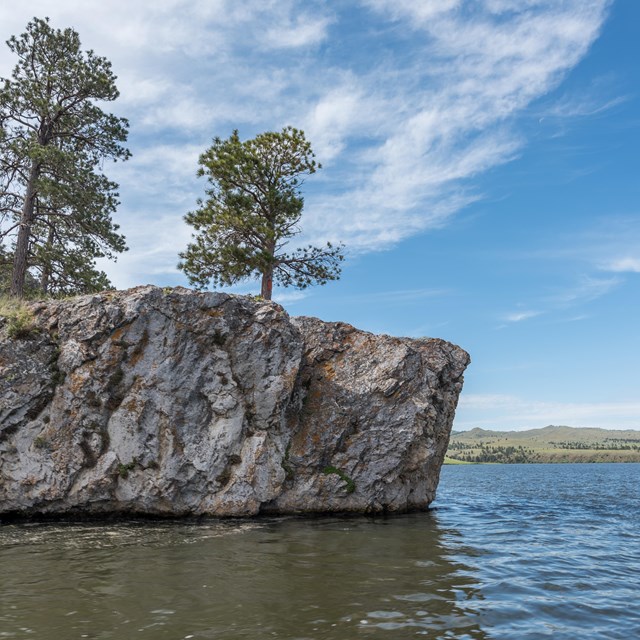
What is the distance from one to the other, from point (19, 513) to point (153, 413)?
6659 millimetres

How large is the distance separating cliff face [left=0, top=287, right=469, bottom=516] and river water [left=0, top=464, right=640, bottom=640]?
1812 millimetres

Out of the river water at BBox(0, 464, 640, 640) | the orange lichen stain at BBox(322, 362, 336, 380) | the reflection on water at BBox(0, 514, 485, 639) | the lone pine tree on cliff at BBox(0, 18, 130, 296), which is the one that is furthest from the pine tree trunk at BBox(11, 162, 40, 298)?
the orange lichen stain at BBox(322, 362, 336, 380)

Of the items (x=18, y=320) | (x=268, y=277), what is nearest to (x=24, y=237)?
(x=18, y=320)

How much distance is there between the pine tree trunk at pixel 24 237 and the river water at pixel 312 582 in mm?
16776

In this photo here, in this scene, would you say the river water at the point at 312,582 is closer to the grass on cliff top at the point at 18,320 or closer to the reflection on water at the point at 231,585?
the reflection on water at the point at 231,585

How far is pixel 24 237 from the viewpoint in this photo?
31.4 m

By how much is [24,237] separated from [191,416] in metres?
18.7

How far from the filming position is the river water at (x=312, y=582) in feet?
29.5

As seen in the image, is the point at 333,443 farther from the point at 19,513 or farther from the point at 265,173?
the point at 265,173

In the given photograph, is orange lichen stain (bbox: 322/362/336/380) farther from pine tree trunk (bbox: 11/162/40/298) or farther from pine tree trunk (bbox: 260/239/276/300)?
pine tree trunk (bbox: 11/162/40/298)

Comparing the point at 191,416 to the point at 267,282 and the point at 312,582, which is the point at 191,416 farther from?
the point at 267,282

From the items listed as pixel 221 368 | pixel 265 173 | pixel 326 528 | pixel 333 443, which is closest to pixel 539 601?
pixel 326 528

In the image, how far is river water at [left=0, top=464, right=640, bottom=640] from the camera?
8.99 metres

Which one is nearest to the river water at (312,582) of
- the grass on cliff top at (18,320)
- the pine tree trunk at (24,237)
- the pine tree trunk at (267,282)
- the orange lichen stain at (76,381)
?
the orange lichen stain at (76,381)
